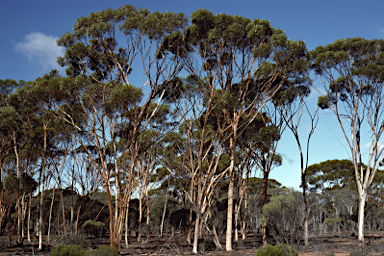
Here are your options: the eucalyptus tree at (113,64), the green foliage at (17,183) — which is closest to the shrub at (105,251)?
the eucalyptus tree at (113,64)

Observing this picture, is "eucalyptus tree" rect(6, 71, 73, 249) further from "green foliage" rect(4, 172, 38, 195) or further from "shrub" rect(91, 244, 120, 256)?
"shrub" rect(91, 244, 120, 256)

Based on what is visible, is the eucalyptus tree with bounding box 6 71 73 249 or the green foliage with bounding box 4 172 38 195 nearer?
the eucalyptus tree with bounding box 6 71 73 249

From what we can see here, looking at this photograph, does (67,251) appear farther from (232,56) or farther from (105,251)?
(232,56)

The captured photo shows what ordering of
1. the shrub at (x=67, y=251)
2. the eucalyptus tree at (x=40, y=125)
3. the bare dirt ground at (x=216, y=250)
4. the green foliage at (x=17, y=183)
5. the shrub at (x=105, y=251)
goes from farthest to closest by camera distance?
the green foliage at (x=17, y=183) < the eucalyptus tree at (x=40, y=125) < the bare dirt ground at (x=216, y=250) < the shrub at (x=105, y=251) < the shrub at (x=67, y=251)

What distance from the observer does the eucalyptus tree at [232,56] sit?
15.1 metres

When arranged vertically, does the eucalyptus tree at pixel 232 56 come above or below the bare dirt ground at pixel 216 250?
above

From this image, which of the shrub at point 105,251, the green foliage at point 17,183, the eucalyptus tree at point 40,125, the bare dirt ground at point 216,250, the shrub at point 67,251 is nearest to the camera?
the shrub at point 67,251

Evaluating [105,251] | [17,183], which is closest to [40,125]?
[17,183]

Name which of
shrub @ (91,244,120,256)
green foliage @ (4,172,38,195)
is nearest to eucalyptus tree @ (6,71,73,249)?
green foliage @ (4,172,38,195)

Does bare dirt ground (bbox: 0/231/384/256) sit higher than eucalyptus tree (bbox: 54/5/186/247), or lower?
lower

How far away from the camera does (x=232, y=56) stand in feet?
52.0

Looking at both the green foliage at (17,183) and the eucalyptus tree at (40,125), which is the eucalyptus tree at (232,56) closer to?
the eucalyptus tree at (40,125)

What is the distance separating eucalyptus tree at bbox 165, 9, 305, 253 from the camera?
1505cm

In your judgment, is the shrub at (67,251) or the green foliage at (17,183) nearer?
the shrub at (67,251)
